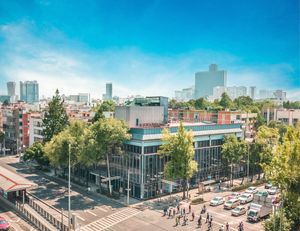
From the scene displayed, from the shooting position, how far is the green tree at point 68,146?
62281 millimetres

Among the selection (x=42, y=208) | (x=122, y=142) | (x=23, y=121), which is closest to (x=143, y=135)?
(x=122, y=142)

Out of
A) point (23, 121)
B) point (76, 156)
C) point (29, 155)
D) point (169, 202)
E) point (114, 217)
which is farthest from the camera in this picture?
point (23, 121)

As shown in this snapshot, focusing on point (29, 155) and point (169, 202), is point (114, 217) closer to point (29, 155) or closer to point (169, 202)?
point (169, 202)

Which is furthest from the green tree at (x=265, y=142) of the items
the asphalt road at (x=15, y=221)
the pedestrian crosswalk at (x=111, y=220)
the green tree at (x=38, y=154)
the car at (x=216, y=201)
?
the green tree at (x=38, y=154)

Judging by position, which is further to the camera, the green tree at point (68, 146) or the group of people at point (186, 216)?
the green tree at point (68, 146)

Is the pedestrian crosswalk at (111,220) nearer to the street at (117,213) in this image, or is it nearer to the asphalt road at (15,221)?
the street at (117,213)

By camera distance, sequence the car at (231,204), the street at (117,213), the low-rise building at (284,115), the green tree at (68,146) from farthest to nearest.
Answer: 1. the low-rise building at (284,115)
2. the green tree at (68,146)
3. the car at (231,204)
4. the street at (117,213)

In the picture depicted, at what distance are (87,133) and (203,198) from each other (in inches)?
992

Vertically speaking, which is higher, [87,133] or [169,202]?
[87,133]

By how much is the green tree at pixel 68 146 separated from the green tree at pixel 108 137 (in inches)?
149

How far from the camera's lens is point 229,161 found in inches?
2596

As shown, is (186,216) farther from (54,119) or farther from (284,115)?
(284,115)

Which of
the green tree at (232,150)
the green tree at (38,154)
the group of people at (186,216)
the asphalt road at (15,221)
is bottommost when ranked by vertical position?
the asphalt road at (15,221)

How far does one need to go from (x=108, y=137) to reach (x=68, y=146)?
38.2 ft
